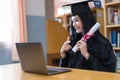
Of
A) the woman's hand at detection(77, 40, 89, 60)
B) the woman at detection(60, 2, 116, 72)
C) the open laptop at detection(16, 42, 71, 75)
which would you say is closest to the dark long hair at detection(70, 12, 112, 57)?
the woman at detection(60, 2, 116, 72)

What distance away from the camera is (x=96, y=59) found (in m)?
1.89

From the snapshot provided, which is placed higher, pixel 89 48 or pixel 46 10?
pixel 46 10

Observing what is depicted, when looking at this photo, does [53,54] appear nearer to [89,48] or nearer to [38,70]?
[89,48]

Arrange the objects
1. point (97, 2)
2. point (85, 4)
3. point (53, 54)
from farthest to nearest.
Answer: point (97, 2) → point (53, 54) → point (85, 4)

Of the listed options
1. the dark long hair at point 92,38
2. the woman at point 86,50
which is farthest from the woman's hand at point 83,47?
the dark long hair at point 92,38

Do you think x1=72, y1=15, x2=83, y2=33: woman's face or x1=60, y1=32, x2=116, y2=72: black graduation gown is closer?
x1=60, y1=32, x2=116, y2=72: black graduation gown

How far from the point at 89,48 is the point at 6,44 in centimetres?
132

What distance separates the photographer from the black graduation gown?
1.86m

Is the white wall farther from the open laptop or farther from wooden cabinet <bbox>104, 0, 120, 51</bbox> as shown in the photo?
the open laptop

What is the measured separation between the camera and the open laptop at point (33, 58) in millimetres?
1276

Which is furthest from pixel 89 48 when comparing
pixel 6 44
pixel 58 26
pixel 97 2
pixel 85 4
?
pixel 97 2

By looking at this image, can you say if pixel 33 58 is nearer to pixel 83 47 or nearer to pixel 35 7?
pixel 83 47

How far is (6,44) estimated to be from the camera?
290 centimetres

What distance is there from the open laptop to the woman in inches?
20.3
